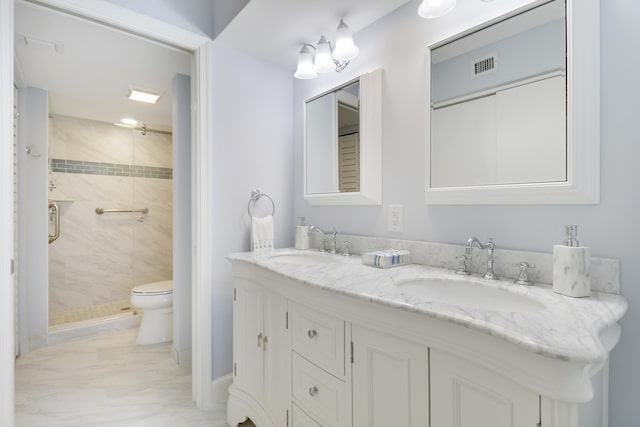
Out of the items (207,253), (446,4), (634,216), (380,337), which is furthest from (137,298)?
(634,216)

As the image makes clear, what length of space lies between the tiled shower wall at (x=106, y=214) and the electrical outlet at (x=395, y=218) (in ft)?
11.3

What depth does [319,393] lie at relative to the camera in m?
1.17

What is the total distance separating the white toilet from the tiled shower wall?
1227 mm

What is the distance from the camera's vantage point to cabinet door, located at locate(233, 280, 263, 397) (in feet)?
5.09

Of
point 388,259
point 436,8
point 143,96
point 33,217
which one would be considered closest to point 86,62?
point 143,96

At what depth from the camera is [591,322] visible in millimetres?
718

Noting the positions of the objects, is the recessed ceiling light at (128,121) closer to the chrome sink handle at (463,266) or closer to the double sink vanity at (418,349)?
the double sink vanity at (418,349)

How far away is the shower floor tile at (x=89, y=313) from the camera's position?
10.7 feet

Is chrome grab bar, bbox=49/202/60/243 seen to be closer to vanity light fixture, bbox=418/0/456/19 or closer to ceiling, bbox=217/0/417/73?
ceiling, bbox=217/0/417/73

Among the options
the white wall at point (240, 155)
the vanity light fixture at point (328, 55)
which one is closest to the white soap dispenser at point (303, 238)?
the white wall at point (240, 155)

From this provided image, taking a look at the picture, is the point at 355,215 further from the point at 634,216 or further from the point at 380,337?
the point at 634,216

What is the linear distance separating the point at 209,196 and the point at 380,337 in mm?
1369

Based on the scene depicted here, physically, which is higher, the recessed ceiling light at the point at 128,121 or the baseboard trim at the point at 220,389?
the recessed ceiling light at the point at 128,121

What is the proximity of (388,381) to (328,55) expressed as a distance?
63.8 inches
